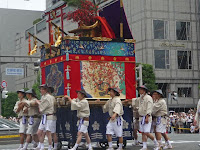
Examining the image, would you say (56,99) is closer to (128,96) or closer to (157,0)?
(128,96)

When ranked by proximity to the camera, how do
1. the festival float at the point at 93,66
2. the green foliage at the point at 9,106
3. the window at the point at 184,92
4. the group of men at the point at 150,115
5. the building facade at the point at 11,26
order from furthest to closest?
the building facade at the point at 11,26 < the green foliage at the point at 9,106 < the window at the point at 184,92 < the festival float at the point at 93,66 < the group of men at the point at 150,115

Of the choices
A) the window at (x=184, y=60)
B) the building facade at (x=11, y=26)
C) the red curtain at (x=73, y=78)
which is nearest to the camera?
the red curtain at (x=73, y=78)

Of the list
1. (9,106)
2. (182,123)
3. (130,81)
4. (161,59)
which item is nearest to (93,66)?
(130,81)

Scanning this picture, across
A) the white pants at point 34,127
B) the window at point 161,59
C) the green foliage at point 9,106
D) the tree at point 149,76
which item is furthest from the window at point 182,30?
the white pants at point 34,127

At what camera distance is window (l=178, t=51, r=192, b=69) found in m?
53.2

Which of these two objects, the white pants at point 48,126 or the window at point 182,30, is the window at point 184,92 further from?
the white pants at point 48,126

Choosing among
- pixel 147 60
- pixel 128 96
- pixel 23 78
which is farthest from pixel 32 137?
pixel 23 78

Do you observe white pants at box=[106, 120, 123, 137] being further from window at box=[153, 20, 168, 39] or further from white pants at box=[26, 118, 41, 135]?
window at box=[153, 20, 168, 39]

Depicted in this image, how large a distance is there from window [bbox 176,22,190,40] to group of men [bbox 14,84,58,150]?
1577 inches

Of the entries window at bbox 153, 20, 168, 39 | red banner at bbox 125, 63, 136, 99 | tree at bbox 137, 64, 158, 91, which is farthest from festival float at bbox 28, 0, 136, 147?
window at bbox 153, 20, 168, 39

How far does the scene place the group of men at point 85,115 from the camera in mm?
13680

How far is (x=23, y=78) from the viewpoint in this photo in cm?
8531

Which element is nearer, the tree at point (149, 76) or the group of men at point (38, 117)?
the group of men at point (38, 117)

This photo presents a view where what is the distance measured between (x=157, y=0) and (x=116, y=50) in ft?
124
